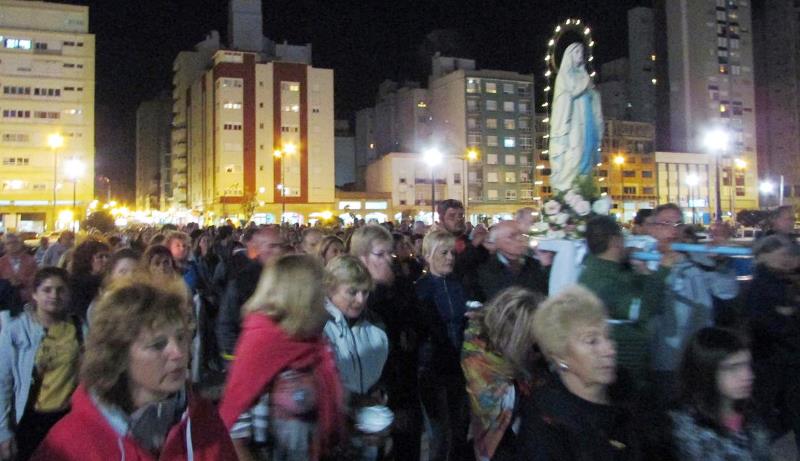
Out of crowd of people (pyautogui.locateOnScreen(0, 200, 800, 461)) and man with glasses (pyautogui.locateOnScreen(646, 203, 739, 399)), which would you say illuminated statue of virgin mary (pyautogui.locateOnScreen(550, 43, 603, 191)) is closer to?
crowd of people (pyautogui.locateOnScreen(0, 200, 800, 461))

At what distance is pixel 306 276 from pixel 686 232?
16.0 ft

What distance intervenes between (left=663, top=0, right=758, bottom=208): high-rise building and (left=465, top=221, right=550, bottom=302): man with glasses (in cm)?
9457

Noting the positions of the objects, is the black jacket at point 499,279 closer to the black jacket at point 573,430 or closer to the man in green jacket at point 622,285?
the man in green jacket at point 622,285

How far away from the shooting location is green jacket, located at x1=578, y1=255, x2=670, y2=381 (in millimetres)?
4129

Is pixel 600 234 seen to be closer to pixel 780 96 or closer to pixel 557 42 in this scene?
pixel 557 42

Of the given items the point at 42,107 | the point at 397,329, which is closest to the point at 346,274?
the point at 397,329

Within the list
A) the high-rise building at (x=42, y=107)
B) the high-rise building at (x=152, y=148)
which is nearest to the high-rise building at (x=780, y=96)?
the high-rise building at (x=42, y=107)

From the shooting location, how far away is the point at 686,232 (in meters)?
6.56

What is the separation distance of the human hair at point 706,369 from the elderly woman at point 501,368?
66cm

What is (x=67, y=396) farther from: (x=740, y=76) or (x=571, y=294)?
(x=740, y=76)

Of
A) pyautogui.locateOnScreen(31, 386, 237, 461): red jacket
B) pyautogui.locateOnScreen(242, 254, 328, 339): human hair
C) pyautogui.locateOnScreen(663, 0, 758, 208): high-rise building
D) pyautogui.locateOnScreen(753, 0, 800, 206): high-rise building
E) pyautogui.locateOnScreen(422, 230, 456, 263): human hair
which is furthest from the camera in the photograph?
pyautogui.locateOnScreen(753, 0, 800, 206): high-rise building

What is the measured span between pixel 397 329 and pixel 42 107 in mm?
78711

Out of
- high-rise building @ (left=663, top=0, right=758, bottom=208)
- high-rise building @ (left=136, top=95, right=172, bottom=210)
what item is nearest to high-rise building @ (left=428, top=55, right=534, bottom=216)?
high-rise building @ (left=663, top=0, right=758, bottom=208)

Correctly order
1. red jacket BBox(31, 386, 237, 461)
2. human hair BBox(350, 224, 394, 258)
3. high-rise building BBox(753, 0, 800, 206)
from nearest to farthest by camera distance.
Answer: red jacket BBox(31, 386, 237, 461) → human hair BBox(350, 224, 394, 258) → high-rise building BBox(753, 0, 800, 206)
